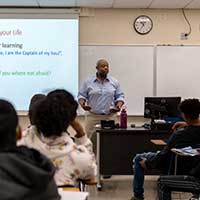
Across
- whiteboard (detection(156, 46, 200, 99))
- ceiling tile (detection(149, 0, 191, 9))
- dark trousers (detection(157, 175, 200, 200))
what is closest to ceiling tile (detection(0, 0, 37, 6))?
ceiling tile (detection(149, 0, 191, 9))

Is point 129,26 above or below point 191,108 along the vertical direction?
above

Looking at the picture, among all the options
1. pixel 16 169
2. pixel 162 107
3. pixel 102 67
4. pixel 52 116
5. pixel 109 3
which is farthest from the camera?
pixel 109 3

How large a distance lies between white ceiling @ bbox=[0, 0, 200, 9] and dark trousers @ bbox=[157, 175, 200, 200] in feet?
12.3

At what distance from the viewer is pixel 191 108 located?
350cm

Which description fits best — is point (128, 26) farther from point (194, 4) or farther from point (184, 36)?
point (194, 4)

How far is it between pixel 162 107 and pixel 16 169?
12.4 feet

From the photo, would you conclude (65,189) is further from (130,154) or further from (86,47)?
(86,47)

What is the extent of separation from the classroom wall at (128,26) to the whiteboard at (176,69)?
17cm

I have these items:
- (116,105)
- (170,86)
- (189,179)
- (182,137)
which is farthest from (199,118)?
(170,86)

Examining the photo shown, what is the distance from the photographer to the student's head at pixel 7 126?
1495mm

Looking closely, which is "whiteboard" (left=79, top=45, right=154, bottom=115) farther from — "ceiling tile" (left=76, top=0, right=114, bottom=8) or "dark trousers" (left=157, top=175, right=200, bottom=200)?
"dark trousers" (left=157, top=175, right=200, bottom=200)

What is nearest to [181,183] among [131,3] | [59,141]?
[59,141]

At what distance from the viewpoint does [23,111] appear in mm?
6840

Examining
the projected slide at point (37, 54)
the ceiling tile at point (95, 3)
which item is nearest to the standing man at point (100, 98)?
the projected slide at point (37, 54)
